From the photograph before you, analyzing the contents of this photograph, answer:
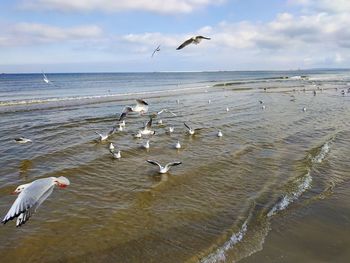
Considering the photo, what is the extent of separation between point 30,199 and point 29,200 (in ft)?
0.12

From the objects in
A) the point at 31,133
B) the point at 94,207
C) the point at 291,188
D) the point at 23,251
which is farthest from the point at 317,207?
the point at 31,133

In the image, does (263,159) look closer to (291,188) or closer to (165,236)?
(291,188)

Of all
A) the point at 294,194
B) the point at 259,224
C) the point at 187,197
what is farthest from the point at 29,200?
the point at 294,194

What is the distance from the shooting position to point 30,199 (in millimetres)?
5918

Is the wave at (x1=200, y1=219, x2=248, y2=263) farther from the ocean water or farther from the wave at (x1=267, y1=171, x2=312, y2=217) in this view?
the wave at (x1=267, y1=171, x2=312, y2=217)

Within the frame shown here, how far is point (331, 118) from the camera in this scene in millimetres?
23812

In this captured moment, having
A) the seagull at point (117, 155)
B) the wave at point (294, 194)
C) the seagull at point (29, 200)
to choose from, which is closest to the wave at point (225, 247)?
the wave at point (294, 194)

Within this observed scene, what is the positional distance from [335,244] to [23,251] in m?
5.83

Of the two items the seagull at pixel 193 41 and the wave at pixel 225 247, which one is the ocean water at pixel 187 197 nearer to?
the wave at pixel 225 247

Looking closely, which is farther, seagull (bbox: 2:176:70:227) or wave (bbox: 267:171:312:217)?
wave (bbox: 267:171:312:217)

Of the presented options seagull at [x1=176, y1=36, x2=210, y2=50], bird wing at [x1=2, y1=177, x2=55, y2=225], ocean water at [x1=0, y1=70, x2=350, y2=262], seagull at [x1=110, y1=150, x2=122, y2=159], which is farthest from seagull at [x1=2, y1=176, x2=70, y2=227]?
seagull at [x1=110, y1=150, x2=122, y2=159]

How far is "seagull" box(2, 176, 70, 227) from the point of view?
5.56 m

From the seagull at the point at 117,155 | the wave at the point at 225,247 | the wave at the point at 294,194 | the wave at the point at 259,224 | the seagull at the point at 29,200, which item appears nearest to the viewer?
the seagull at the point at 29,200

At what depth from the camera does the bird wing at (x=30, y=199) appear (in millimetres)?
5594
